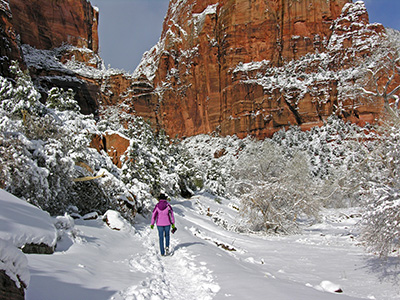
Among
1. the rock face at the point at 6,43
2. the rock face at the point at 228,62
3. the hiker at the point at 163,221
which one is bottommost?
the hiker at the point at 163,221

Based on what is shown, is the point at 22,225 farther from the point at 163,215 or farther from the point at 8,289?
the point at 163,215

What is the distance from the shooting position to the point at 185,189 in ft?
102

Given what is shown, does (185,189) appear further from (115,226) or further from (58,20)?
(58,20)

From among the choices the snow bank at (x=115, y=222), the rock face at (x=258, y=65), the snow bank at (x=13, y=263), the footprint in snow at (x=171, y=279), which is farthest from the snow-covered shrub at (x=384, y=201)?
the rock face at (x=258, y=65)

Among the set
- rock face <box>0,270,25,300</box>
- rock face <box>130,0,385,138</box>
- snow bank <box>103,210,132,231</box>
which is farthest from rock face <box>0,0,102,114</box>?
rock face <box>0,270,25,300</box>

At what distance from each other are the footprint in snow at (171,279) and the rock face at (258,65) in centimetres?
A: 8389

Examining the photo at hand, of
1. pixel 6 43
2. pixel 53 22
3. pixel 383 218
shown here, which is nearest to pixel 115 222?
pixel 383 218

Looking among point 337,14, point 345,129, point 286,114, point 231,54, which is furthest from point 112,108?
point 337,14

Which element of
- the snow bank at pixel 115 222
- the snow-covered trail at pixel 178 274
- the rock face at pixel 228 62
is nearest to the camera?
the snow-covered trail at pixel 178 274

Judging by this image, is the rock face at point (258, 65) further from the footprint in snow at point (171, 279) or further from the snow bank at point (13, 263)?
the snow bank at point (13, 263)

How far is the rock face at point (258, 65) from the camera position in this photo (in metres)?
88.1

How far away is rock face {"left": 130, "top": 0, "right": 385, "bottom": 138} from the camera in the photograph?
8806 centimetres

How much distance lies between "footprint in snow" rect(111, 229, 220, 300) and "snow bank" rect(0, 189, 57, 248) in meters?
1.82

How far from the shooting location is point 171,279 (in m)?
5.27
